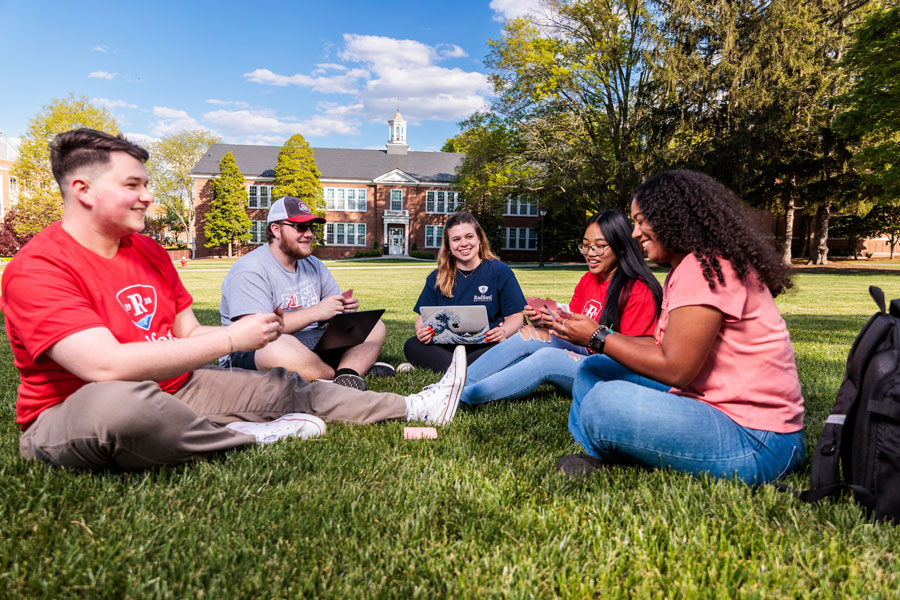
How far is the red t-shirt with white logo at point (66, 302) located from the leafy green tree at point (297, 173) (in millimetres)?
42648

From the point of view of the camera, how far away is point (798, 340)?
22.8 feet

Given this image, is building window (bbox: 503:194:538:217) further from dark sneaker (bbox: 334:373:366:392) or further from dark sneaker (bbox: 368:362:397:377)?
dark sneaker (bbox: 334:373:366:392)

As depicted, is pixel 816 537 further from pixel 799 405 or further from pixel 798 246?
pixel 798 246

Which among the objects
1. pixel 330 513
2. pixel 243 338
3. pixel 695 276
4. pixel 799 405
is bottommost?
pixel 330 513

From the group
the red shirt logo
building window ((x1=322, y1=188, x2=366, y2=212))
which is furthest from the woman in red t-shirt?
building window ((x1=322, y1=188, x2=366, y2=212))

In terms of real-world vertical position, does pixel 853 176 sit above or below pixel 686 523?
above

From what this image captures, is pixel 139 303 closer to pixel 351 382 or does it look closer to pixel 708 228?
pixel 351 382

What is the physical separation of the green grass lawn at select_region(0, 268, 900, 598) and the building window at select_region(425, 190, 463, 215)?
4615cm

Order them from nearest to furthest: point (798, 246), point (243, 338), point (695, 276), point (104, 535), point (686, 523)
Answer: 1. point (104, 535)
2. point (686, 523)
3. point (695, 276)
4. point (243, 338)
5. point (798, 246)

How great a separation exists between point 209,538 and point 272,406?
1.15m

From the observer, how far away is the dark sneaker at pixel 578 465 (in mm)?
2422

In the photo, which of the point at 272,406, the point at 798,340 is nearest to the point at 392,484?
the point at 272,406

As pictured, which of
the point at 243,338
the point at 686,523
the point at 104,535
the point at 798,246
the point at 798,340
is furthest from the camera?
the point at 798,246

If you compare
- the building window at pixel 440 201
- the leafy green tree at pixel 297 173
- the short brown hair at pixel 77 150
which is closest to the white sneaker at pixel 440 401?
the short brown hair at pixel 77 150
